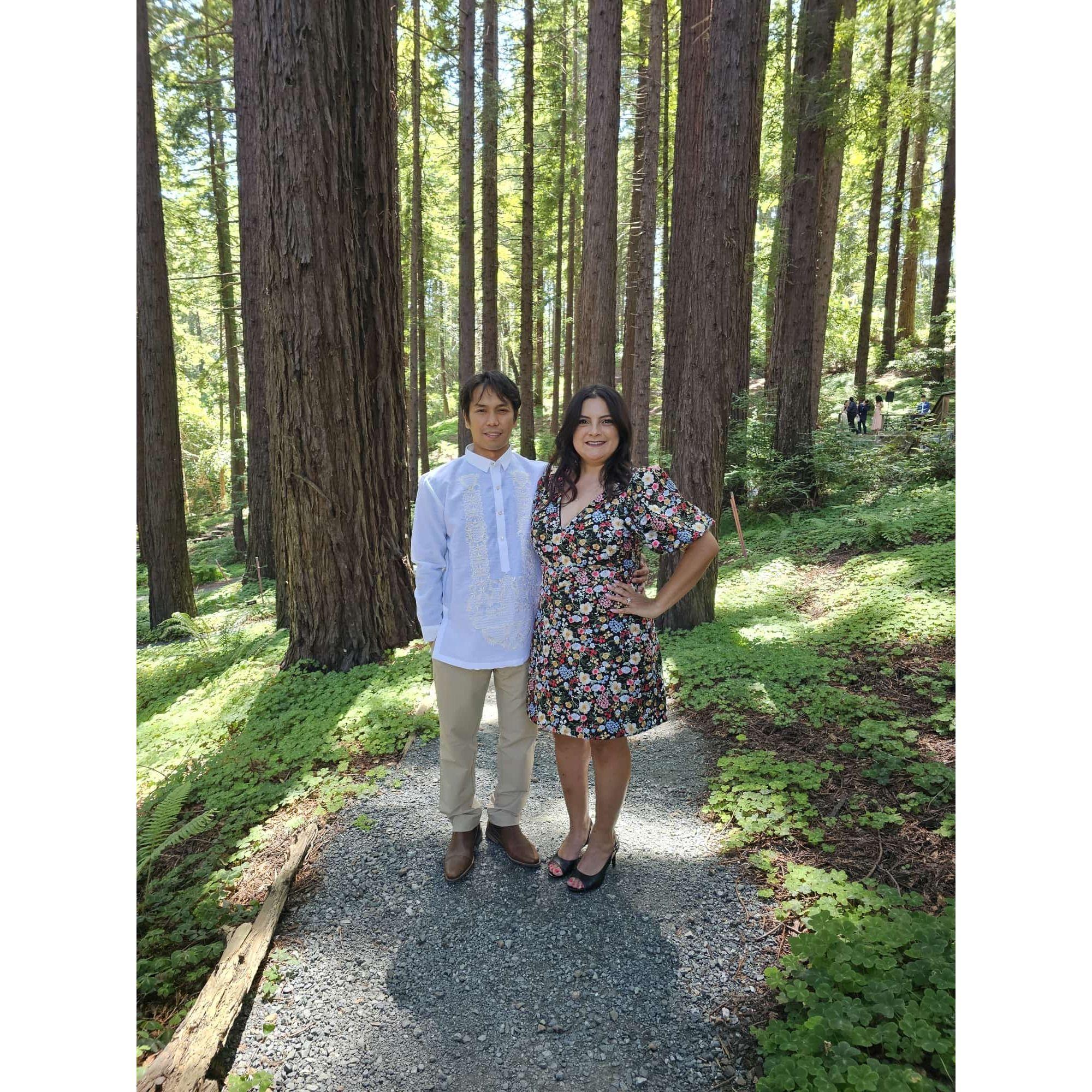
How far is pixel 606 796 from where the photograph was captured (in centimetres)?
296

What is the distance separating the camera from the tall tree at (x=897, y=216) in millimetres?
12070

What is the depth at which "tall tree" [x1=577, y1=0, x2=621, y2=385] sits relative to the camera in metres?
8.73

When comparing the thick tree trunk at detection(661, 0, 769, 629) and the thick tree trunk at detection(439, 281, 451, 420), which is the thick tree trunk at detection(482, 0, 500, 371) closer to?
the thick tree trunk at detection(661, 0, 769, 629)

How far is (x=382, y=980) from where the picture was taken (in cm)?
249

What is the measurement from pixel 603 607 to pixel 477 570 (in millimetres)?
611

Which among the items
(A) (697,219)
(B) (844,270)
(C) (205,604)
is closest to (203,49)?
(C) (205,604)

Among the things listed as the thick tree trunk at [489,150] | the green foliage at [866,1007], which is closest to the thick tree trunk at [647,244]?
the thick tree trunk at [489,150]

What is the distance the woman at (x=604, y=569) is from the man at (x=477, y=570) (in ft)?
0.57

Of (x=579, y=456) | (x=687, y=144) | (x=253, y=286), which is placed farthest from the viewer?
(x=253, y=286)

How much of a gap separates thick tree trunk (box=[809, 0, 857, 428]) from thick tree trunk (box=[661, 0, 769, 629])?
5.27m

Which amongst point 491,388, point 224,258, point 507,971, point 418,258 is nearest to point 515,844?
point 507,971

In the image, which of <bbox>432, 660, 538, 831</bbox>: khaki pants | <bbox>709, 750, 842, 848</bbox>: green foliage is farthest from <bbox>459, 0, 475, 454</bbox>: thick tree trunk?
<bbox>432, 660, 538, 831</bbox>: khaki pants

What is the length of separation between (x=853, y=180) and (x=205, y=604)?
2041cm

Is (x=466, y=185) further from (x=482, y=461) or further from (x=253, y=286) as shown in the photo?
(x=482, y=461)
